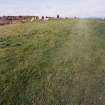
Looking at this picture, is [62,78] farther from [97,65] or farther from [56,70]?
[97,65]

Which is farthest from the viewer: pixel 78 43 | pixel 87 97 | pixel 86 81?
pixel 78 43

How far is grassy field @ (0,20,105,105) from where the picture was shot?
916 centimetres

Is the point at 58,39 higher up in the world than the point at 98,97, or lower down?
higher up

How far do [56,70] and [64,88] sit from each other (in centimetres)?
157

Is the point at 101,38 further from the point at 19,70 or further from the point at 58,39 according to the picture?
the point at 19,70

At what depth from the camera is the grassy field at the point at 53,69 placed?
9164 mm

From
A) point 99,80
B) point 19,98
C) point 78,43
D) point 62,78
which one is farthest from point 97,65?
point 19,98

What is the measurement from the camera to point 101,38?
1612 cm

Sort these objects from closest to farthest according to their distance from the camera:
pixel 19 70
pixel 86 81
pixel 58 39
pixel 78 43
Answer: pixel 86 81
pixel 19 70
pixel 78 43
pixel 58 39

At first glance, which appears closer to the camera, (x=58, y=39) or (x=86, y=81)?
(x=86, y=81)

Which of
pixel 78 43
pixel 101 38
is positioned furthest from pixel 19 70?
pixel 101 38

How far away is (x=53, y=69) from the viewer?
11.1 m

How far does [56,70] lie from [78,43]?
421 cm

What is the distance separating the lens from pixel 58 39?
15.8 m
